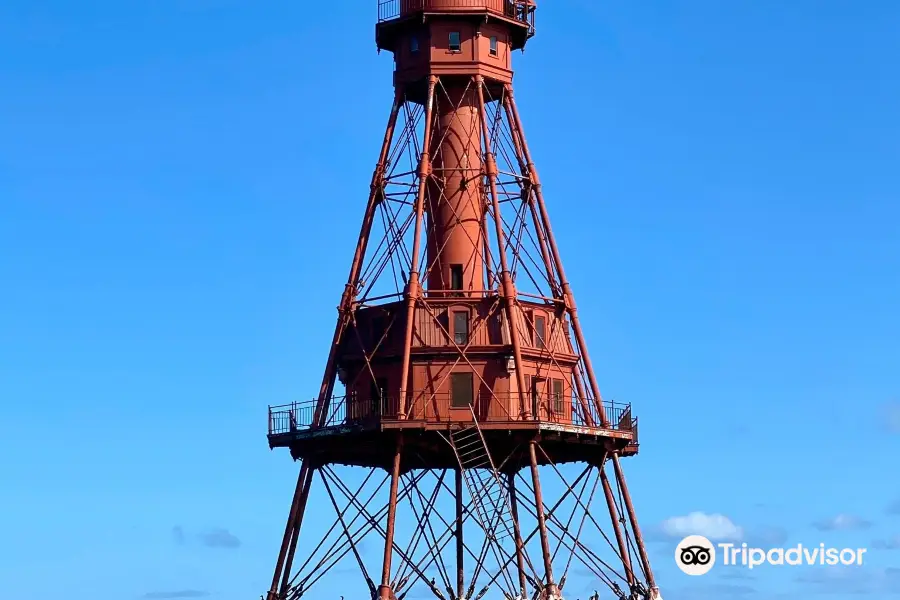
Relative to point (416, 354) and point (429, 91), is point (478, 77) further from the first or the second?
point (416, 354)

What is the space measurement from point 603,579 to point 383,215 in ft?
69.5

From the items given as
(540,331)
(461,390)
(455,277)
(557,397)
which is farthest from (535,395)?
(455,277)

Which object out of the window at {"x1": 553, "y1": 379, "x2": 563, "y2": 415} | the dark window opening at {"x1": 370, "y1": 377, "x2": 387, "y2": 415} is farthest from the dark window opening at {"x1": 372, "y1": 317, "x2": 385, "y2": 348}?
the window at {"x1": 553, "y1": 379, "x2": 563, "y2": 415}

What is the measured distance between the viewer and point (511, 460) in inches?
4422

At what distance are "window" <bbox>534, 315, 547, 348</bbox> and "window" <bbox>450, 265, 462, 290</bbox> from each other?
417 centimetres

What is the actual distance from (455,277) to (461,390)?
654cm

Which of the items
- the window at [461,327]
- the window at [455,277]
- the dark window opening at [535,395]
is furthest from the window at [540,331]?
the window at [455,277]

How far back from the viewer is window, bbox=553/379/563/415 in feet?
369

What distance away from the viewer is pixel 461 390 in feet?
360

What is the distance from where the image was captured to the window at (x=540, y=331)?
11250 centimetres

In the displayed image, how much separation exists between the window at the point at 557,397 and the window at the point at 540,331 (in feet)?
6.69

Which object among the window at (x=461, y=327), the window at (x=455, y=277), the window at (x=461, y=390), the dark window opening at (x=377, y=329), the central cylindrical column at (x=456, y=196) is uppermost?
the central cylindrical column at (x=456, y=196)

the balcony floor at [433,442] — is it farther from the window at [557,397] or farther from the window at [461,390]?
the window at [461,390]

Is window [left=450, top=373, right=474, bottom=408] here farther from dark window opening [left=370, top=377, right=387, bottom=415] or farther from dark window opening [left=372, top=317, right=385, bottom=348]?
dark window opening [left=372, top=317, right=385, bottom=348]
